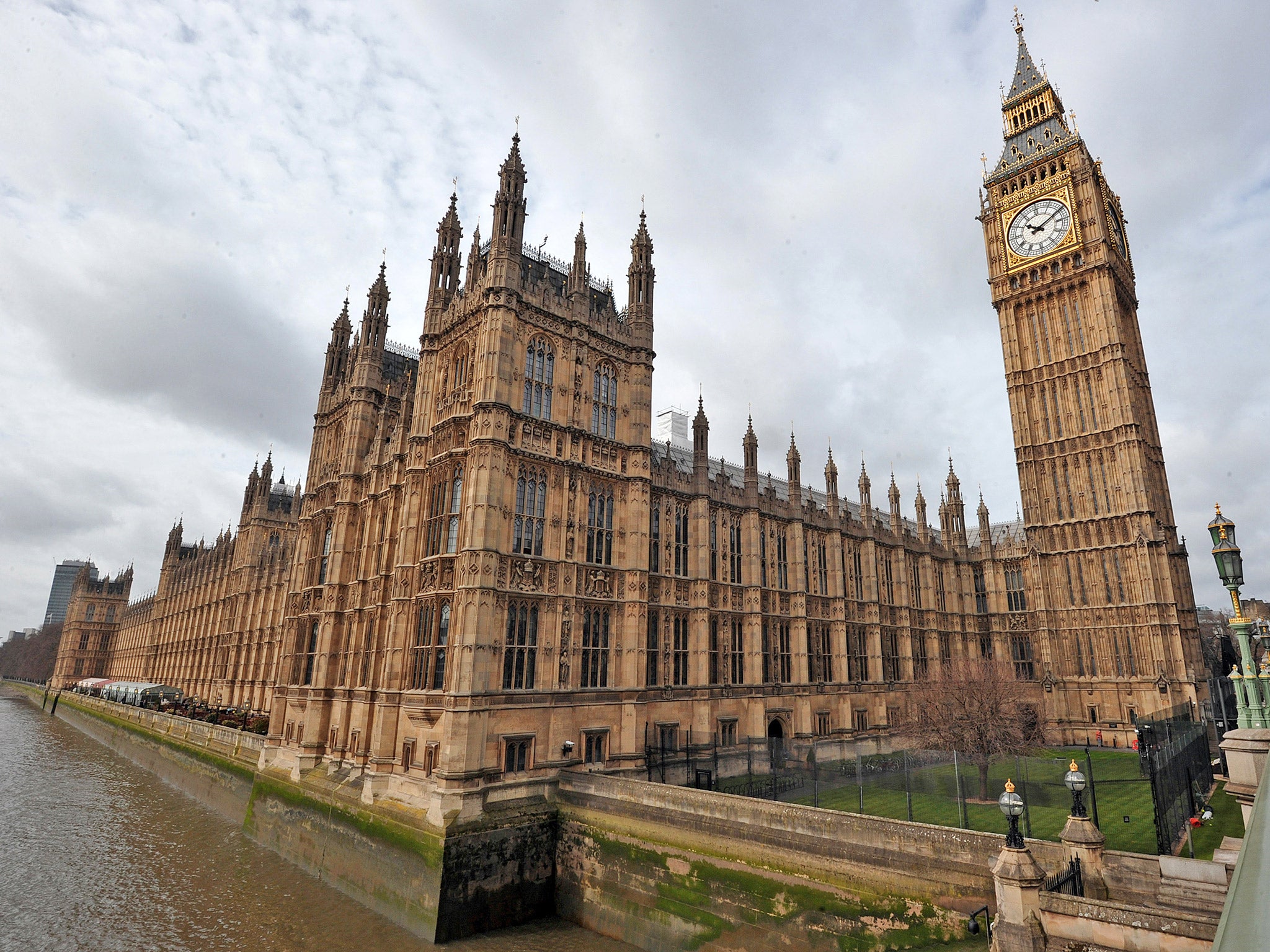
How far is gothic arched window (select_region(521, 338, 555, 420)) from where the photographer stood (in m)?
33.3

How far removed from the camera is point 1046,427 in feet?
210

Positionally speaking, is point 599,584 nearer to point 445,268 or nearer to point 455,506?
point 455,506

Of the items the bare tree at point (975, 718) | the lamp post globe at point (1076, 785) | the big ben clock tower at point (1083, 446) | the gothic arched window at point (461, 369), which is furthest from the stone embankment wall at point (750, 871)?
the big ben clock tower at point (1083, 446)

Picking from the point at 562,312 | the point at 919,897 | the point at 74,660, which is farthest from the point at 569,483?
the point at 74,660

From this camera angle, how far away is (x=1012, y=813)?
15570 millimetres

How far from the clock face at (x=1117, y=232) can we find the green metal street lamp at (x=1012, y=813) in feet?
223

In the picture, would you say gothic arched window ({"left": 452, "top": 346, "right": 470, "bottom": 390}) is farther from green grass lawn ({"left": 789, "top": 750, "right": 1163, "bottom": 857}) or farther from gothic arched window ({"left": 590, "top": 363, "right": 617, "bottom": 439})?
green grass lawn ({"left": 789, "top": 750, "right": 1163, "bottom": 857})

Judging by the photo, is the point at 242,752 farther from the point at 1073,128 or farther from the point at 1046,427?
the point at 1073,128

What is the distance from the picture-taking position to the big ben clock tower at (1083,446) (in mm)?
56344

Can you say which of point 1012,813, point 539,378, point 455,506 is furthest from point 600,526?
point 1012,813

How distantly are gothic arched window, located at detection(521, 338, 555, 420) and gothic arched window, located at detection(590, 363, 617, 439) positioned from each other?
8.54ft

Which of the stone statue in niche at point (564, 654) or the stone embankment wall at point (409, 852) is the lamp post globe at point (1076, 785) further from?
the stone statue in niche at point (564, 654)

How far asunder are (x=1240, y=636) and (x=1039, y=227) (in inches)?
2531

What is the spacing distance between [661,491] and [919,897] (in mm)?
22953
